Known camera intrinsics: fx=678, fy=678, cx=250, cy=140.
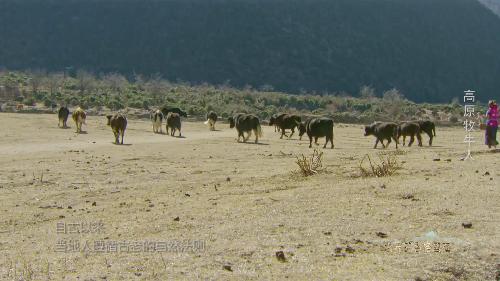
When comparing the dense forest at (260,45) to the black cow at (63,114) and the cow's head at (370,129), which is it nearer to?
the black cow at (63,114)

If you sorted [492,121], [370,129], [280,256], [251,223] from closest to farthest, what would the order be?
[280,256], [251,223], [492,121], [370,129]

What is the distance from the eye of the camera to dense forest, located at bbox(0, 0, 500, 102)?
89562 mm

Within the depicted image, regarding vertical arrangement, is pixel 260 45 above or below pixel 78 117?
above

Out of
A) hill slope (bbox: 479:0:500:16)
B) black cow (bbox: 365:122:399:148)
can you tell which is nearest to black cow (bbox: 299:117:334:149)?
black cow (bbox: 365:122:399:148)

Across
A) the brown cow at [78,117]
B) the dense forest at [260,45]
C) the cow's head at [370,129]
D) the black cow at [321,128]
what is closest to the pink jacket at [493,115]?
the black cow at [321,128]

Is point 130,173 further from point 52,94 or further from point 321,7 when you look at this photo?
point 321,7

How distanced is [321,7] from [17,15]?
43.7m

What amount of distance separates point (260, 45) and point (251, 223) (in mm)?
83520

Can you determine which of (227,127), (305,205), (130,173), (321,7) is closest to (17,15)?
(321,7)

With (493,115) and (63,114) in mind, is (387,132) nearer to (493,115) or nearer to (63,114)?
(493,115)

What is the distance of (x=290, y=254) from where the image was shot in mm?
7559

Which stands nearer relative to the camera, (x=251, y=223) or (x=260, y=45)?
(x=251, y=223)

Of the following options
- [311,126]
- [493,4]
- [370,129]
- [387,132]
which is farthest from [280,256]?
[493,4]

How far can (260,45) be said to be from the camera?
91500mm
